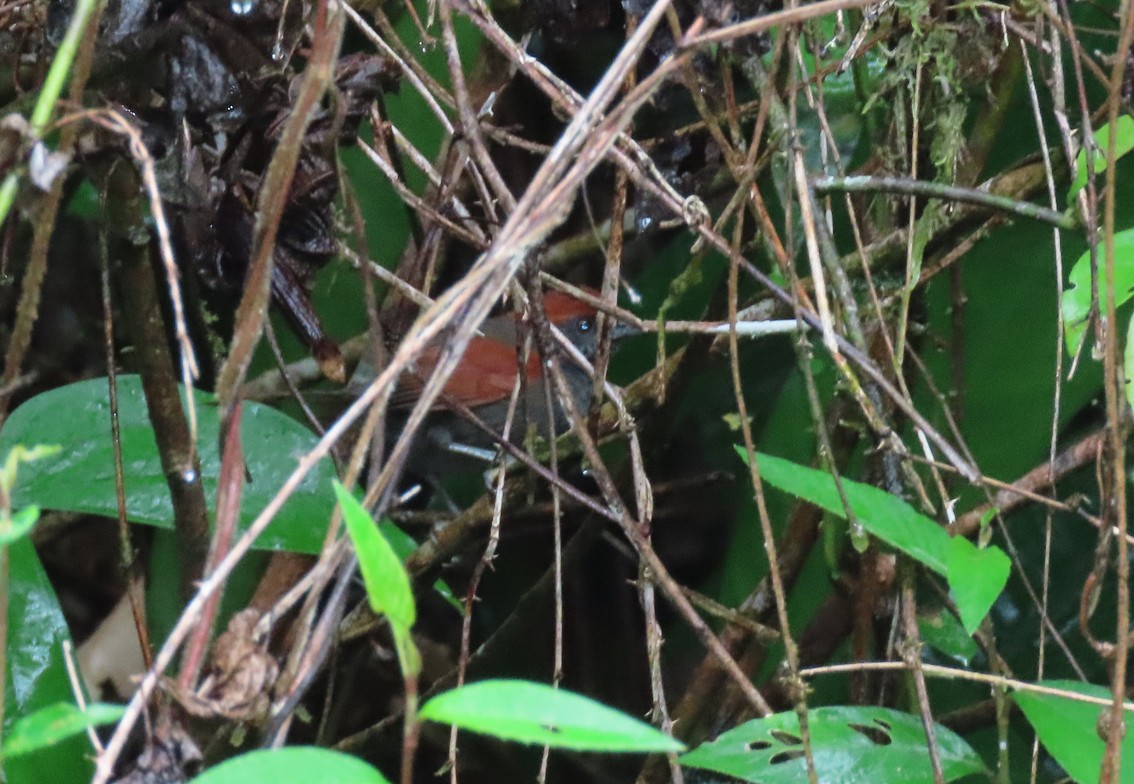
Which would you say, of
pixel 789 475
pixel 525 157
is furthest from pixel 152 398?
pixel 525 157

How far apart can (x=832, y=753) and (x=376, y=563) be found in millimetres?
608

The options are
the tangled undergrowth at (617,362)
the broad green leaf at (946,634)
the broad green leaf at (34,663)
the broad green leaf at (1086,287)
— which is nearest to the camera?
the tangled undergrowth at (617,362)

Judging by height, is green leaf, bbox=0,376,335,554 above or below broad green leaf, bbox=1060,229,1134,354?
below

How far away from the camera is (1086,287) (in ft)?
3.81

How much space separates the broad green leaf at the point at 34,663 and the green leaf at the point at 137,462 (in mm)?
90

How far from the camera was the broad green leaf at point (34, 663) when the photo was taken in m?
1.23

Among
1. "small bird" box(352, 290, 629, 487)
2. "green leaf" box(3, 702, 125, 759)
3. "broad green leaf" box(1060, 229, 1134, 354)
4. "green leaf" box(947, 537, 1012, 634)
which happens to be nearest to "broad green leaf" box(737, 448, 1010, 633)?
"green leaf" box(947, 537, 1012, 634)

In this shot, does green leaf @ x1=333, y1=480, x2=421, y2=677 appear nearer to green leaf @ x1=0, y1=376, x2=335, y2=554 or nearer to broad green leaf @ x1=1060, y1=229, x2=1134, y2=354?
green leaf @ x1=0, y1=376, x2=335, y2=554

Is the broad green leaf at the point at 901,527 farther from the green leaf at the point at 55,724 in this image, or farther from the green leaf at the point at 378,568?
the green leaf at the point at 55,724

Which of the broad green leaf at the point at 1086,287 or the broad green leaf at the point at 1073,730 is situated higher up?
the broad green leaf at the point at 1086,287

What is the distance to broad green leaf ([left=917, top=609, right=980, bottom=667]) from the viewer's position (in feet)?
4.65

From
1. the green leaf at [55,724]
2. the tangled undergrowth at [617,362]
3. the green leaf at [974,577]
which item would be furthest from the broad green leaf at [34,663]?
the green leaf at [974,577]

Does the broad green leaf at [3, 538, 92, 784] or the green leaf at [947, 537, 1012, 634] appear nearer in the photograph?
the green leaf at [947, 537, 1012, 634]

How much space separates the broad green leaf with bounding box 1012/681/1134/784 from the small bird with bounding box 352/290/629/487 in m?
1.42
